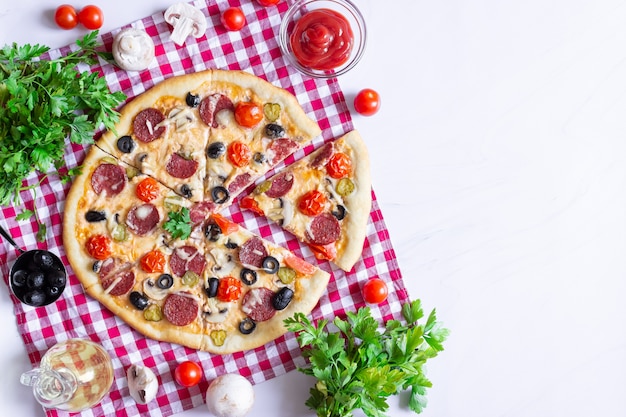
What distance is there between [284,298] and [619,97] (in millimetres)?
3348

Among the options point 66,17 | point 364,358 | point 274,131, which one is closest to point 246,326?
point 364,358

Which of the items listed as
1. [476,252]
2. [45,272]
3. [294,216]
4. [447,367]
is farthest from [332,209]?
[45,272]

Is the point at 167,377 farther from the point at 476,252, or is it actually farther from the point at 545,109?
the point at 545,109

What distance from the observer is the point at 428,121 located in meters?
6.16

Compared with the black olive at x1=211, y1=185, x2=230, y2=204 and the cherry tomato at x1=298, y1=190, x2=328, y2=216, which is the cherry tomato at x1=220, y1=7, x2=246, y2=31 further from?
the cherry tomato at x1=298, y1=190, x2=328, y2=216

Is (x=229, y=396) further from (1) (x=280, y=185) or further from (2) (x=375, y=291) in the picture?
(1) (x=280, y=185)

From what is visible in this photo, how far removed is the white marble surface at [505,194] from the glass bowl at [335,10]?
12cm

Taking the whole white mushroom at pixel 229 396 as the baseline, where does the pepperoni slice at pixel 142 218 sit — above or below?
above

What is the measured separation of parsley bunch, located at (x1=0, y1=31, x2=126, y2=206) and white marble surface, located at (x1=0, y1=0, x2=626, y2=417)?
1.78 meters

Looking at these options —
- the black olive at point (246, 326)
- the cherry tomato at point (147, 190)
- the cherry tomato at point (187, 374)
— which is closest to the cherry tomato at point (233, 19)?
the cherry tomato at point (147, 190)

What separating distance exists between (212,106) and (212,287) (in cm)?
147

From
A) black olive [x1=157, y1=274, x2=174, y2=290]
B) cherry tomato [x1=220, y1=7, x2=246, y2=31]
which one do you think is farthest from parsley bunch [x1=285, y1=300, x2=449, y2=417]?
cherry tomato [x1=220, y1=7, x2=246, y2=31]

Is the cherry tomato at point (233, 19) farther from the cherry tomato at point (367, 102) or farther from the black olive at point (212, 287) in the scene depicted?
the black olive at point (212, 287)

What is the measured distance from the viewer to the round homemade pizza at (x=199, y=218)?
5895 mm
